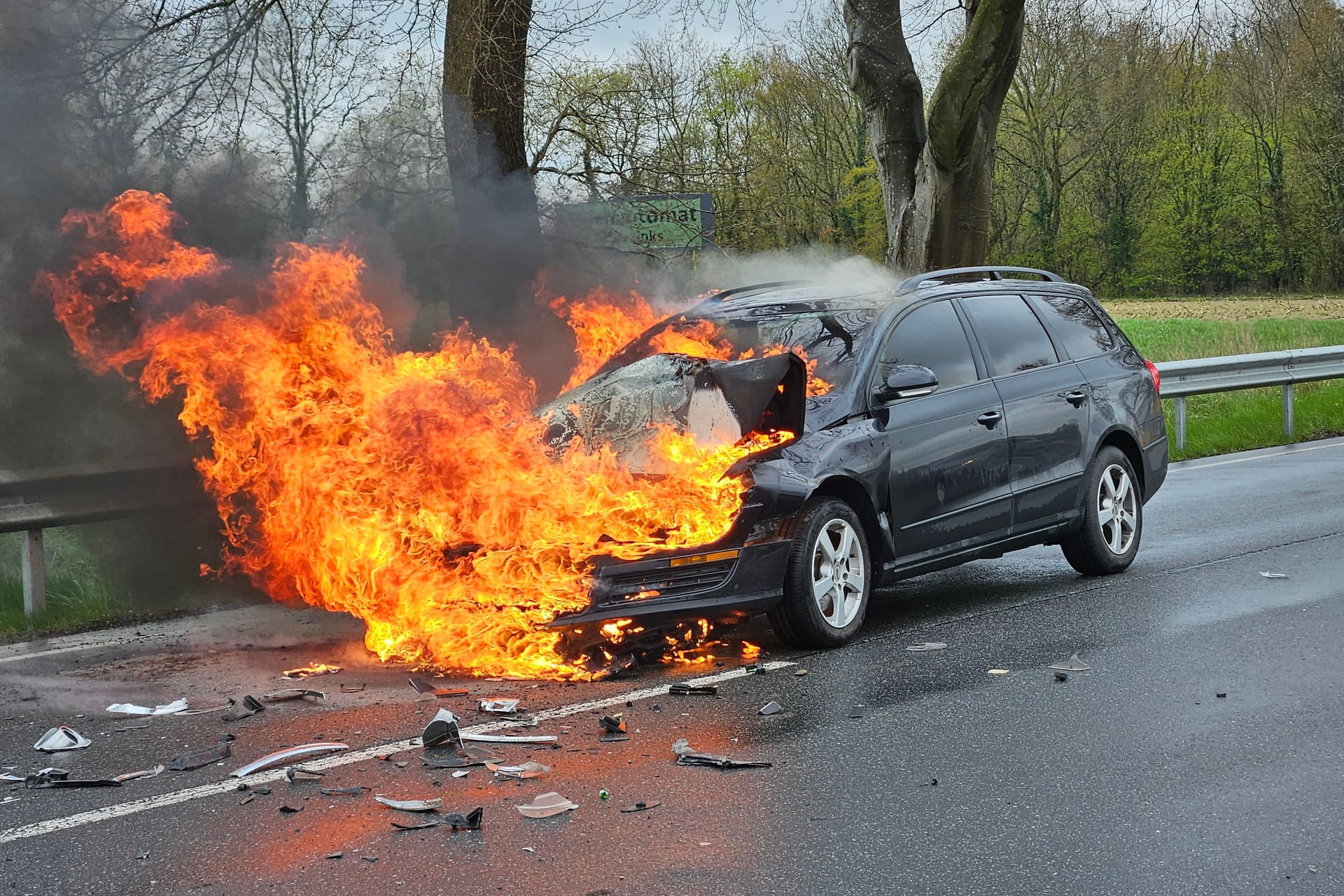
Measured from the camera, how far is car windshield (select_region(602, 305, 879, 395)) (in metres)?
7.39

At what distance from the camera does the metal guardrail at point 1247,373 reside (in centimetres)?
1577

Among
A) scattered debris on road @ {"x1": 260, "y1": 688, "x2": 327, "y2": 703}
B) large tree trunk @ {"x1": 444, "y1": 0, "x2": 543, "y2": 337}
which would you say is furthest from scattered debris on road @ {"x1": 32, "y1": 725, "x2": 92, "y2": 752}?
large tree trunk @ {"x1": 444, "y1": 0, "x2": 543, "y2": 337}

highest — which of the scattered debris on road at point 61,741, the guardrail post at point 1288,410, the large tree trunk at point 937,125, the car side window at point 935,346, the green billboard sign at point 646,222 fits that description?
the large tree trunk at point 937,125

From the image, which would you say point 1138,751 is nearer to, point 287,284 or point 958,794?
point 958,794

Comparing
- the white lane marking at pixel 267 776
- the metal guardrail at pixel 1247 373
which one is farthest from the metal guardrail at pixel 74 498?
the metal guardrail at pixel 1247 373

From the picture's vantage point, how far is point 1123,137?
177ft

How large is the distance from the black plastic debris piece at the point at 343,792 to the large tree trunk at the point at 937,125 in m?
11.1

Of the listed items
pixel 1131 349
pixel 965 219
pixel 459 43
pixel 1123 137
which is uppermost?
pixel 1123 137

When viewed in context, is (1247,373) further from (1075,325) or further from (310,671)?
(310,671)

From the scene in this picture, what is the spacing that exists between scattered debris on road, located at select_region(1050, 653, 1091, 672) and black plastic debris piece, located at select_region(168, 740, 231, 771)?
3.70 meters

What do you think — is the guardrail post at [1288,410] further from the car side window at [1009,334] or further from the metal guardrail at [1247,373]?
the car side window at [1009,334]

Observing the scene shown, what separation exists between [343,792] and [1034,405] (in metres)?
4.97

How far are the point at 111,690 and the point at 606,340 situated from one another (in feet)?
12.1

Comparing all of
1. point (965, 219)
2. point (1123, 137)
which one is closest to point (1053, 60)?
point (1123, 137)
